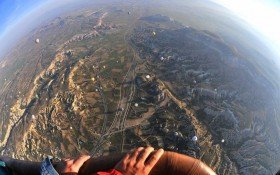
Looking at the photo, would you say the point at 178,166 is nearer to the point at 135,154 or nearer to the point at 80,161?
the point at 135,154

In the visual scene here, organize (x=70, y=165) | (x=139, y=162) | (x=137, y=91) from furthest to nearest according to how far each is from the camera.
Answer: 1. (x=137, y=91)
2. (x=70, y=165)
3. (x=139, y=162)

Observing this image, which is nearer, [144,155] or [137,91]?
[144,155]

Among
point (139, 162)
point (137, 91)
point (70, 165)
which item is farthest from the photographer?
point (137, 91)

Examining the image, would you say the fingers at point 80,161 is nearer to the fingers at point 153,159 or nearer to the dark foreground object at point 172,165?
the dark foreground object at point 172,165

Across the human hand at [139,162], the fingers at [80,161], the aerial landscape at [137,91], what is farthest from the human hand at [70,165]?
the aerial landscape at [137,91]

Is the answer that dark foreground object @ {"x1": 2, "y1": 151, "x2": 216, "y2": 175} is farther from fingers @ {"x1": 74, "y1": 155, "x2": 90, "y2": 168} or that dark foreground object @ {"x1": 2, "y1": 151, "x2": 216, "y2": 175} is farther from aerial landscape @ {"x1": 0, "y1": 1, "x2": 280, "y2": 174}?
aerial landscape @ {"x1": 0, "y1": 1, "x2": 280, "y2": 174}

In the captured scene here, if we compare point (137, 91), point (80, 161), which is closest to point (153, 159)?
point (80, 161)

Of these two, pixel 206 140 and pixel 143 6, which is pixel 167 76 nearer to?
pixel 206 140

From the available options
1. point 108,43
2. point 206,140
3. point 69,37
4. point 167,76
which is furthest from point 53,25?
point 206,140

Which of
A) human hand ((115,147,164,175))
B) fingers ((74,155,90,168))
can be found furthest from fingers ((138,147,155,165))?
fingers ((74,155,90,168))
